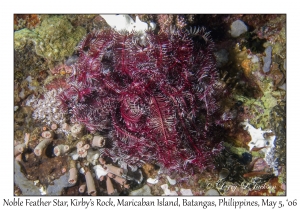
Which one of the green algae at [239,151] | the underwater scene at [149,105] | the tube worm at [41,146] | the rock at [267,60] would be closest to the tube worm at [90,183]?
the underwater scene at [149,105]

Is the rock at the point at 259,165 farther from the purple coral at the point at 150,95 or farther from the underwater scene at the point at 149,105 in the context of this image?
the purple coral at the point at 150,95

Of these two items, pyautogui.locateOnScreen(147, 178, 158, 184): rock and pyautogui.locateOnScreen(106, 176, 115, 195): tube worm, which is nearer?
pyautogui.locateOnScreen(106, 176, 115, 195): tube worm

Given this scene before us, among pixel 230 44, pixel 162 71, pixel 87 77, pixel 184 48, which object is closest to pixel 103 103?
pixel 87 77

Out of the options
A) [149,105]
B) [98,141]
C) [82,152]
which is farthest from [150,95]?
[82,152]

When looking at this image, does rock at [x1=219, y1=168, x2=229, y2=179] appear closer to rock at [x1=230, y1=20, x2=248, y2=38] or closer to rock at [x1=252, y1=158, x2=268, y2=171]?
rock at [x1=252, y1=158, x2=268, y2=171]

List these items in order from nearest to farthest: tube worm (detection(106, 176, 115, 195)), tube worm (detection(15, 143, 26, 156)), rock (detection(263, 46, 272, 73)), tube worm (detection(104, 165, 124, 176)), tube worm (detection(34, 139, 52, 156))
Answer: tube worm (detection(34, 139, 52, 156)) → tube worm (detection(15, 143, 26, 156)) → tube worm (detection(104, 165, 124, 176)) → tube worm (detection(106, 176, 115, 195)) → rock (detection(263, 46, 272, 73))

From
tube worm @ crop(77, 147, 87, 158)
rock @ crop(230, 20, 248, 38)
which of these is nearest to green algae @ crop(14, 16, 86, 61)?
tube worm @ crop(77, 147, 87, 158)
